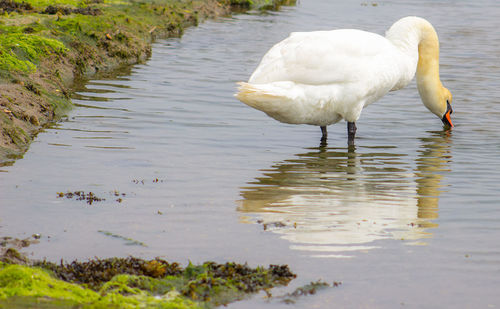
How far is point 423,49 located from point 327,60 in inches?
90.6

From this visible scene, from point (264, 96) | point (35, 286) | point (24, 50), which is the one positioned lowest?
point (35, 286)

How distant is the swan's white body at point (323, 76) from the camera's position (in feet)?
25.6

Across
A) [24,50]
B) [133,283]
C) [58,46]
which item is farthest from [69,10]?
[133,283]

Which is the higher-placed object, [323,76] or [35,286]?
[323,76]

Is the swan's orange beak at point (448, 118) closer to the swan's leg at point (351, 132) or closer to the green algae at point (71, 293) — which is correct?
the swan's leg at point (351, 132)

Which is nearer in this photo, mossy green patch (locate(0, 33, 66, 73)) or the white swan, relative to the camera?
the white swan

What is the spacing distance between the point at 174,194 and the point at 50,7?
864 centimetres

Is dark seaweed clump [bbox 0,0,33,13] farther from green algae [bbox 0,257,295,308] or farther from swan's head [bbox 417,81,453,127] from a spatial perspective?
green algae [bbox 0,257,295,308]

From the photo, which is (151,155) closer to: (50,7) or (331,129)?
(331,129)

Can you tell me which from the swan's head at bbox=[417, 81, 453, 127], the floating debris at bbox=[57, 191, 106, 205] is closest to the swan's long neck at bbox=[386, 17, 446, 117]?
the swan's head at bbox=[417, 81, 453, 127]

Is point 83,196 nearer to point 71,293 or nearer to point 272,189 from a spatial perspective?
point 272,189

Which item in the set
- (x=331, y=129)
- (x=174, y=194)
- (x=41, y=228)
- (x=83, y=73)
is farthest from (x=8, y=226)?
(x=83, y=73)

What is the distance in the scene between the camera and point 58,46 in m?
11.0

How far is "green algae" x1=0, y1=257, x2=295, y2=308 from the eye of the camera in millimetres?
4000
